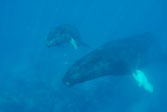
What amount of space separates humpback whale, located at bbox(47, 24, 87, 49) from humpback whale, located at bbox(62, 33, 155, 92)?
16.5 ft

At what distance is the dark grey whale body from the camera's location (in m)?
14.8

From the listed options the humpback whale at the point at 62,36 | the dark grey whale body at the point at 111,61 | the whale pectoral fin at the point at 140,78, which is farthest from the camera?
the humpback whale at the point at 62,36

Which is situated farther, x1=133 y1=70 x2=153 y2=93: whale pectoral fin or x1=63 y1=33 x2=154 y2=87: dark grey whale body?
x1=133 y1=70 x2=153 y2=93: whale pectoral fin

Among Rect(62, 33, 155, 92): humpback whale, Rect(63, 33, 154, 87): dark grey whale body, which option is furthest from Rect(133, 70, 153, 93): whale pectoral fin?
Rect(63, 33, 154, 87): dark grey whale body

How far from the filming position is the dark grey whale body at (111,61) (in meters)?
14.8

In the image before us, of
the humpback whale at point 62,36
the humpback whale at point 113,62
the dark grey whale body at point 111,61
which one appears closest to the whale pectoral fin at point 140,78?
the humpback whale at point 113,62

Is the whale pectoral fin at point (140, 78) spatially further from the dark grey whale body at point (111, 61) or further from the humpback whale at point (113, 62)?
the dark grey whale body at point (111, 61)

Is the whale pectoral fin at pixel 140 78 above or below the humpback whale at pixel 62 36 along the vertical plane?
below

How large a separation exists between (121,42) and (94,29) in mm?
18285

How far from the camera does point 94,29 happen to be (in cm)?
3772

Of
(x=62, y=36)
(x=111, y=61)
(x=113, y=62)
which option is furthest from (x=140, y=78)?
(x=62, y=36)

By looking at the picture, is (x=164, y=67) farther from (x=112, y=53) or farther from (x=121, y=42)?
(x=112, y=53)

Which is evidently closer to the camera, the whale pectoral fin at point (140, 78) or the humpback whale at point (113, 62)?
the humpback whale at point (113, 62)

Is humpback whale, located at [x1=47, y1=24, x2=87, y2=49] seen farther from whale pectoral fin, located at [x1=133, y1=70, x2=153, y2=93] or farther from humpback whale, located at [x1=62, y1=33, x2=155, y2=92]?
whale pectoral fin, located at [x1=133, y1=70, x2=153, y2=93]
